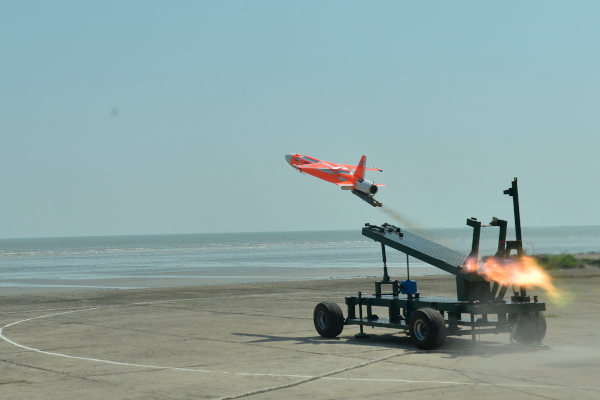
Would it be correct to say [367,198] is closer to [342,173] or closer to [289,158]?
[342,173]

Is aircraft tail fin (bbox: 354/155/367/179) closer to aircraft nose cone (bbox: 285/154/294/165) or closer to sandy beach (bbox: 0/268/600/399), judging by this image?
aircraft nose cone (bbox: 285/154/294/165)

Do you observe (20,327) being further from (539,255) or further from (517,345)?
(539,255)

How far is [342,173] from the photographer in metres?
36.9

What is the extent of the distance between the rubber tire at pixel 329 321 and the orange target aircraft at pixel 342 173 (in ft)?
39.6

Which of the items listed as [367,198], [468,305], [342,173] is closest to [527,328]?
[468,305]

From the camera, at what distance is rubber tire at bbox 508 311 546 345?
1368 cm

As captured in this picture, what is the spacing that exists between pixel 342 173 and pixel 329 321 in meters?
21.9

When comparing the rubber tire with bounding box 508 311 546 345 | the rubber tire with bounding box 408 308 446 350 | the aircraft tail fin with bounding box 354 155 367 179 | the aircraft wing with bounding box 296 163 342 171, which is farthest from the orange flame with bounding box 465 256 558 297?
the aircraft wing with bounding box 296 163 342 171

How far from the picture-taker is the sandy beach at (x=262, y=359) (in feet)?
33.0

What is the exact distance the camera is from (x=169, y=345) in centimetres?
1503

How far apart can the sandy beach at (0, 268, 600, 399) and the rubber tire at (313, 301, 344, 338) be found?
192mm

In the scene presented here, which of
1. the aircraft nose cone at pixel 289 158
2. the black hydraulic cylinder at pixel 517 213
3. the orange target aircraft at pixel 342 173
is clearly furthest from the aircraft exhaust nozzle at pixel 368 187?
the black hydraulic cylinder at pixel 517 213

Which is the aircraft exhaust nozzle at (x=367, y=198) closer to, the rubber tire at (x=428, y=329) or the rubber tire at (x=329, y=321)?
the rubber tire at (x=329, y=321)

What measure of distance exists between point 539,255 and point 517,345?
32.4 meters
